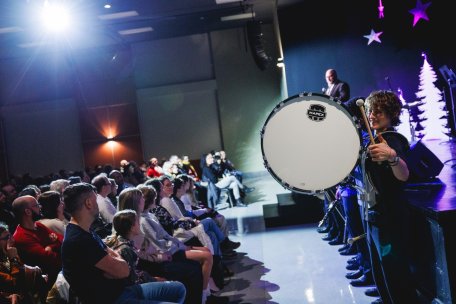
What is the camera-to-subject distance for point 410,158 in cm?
275

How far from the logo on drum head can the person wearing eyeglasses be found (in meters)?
2.04

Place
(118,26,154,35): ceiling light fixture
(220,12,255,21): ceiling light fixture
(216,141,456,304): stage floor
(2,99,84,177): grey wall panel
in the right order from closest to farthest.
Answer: (216,141,456,304): stage floor, (220,12,255,21): ceiling light fixture, (118,26,154,35): ceiling light fixture, (2,99,84,177): grey wall panel

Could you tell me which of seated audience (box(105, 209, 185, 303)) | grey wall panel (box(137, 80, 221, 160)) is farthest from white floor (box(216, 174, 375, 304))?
grey wall panel (box(137, 80, 221, 160))

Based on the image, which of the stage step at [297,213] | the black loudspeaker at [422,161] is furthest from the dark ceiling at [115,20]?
the black loudspeaker at [422,161]

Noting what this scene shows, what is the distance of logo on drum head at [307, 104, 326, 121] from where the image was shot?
244cm

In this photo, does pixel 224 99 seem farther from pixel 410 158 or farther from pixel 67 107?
pixel 410 158

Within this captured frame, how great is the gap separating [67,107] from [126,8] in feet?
18.2

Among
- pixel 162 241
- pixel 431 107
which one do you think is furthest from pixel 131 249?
pixel 431 107

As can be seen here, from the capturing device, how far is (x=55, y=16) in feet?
31.2

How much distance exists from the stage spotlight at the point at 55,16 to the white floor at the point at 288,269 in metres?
5.76

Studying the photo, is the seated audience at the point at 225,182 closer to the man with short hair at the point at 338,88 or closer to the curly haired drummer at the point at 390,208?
the man with short hair at the point at 338,88

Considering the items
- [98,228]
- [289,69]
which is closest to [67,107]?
[289,69]

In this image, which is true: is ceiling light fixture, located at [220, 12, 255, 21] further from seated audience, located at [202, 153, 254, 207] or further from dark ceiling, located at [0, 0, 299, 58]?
seated audience, located at [202, 153, 254, 207]

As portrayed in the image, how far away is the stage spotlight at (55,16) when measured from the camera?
9.15m
